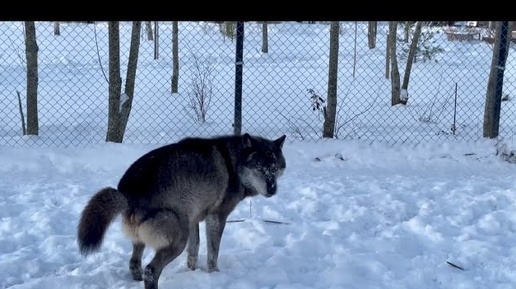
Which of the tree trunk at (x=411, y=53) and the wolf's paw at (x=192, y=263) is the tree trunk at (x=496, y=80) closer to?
the wolf's paw at (x=192, y=263)

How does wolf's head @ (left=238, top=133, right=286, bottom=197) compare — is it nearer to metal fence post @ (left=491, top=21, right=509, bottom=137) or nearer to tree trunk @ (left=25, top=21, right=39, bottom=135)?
metal fence post @ (left=491, top=21, right=509, bottom=137)

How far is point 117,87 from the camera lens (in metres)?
7.87

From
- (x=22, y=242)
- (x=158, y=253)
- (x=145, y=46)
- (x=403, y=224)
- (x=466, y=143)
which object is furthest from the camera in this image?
(x=145, y=46)

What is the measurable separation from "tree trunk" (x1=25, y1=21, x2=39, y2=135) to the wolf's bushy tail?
17.0 ft

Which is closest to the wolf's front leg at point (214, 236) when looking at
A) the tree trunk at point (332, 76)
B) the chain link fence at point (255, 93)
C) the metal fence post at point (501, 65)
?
the tree trunk at point (332, 76)

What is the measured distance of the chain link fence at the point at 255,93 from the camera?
1098cm

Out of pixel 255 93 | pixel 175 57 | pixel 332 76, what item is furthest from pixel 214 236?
pixel 175 57

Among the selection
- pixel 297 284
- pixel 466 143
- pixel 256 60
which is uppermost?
pixel 256 60

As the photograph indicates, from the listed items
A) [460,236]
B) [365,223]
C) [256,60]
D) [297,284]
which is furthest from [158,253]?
[256,60]

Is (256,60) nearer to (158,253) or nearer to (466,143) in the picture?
(466,143)

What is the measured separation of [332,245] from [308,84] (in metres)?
11.8

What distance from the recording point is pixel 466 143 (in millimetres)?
7820

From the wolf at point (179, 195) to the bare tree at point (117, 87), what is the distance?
341 centimetres

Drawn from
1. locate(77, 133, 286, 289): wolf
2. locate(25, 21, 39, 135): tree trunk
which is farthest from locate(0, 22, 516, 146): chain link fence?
locate(77, 133, 286, 289): wolf
